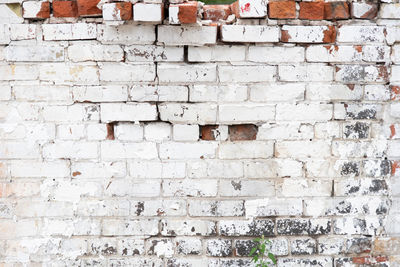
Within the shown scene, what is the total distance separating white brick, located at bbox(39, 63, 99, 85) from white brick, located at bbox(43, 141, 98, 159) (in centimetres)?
35

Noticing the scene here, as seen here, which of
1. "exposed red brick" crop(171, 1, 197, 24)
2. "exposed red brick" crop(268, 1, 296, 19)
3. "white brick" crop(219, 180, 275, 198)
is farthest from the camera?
"white brick" crop(219, 180, 275, 198)

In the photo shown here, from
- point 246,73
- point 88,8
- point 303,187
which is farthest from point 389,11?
point 88,8

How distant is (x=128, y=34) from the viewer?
2.03 meters

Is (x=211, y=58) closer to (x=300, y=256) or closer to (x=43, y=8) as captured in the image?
(x=43, y=8)

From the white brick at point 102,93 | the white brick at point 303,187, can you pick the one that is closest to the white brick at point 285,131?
the white brick at point 303,187

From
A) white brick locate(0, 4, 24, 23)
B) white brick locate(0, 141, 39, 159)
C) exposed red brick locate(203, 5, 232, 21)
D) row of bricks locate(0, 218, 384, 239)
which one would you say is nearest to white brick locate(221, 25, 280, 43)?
exposed red brick locate(203, 5, 232, 21)

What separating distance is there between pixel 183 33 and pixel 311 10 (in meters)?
0.73

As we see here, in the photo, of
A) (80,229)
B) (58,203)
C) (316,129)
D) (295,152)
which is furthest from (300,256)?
(58,203)

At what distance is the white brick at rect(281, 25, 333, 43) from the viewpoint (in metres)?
2.06

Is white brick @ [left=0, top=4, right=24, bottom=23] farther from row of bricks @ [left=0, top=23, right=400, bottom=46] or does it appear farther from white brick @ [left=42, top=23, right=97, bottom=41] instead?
white brick @ [left=42, top=23, right=97, bottom=41]

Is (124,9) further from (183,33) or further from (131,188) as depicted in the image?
(131,188)

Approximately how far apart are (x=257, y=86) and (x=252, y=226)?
0.81 meters

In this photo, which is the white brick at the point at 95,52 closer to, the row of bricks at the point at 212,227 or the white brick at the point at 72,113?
the white brick at the point at 72,113

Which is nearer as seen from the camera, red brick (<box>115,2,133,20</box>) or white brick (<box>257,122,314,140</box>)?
red brick (<box>115,2,133,20</box>)
